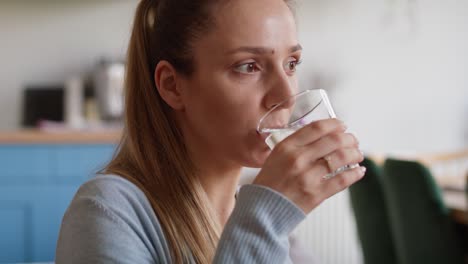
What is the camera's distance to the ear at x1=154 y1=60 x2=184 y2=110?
1116 mm

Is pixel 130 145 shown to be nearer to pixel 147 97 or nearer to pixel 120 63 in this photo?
pixel 147 97

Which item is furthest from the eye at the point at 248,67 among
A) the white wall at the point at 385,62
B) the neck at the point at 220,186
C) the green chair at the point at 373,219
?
the white wall at the point at 385,62

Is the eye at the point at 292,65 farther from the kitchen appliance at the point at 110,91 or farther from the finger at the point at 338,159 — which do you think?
the kitchen appliance at the point at 110,91

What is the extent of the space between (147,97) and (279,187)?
43 cm

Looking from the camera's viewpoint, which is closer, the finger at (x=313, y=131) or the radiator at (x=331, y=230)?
the finger at (x=313, y=131)

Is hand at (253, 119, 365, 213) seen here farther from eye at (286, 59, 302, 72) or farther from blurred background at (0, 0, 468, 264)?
blurred background at (0, 0, 468, 264)

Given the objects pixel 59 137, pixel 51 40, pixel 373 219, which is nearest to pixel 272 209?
pixel 373 219

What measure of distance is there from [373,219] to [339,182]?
1.93 meters

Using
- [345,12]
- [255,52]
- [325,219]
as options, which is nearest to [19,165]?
[325,219]

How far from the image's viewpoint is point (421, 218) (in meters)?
2.34

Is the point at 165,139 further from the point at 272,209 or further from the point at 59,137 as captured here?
the point at 59,137

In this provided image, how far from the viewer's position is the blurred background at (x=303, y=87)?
3340mm

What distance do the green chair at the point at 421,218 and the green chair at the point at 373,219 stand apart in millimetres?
227

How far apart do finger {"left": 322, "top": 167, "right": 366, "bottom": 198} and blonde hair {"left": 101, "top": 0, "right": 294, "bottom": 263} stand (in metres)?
0.27
